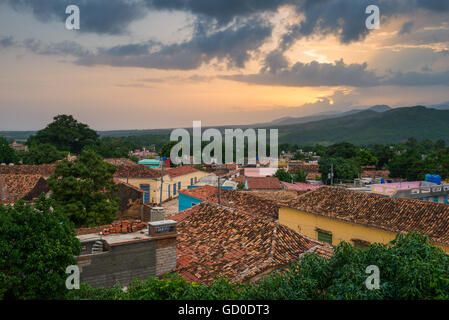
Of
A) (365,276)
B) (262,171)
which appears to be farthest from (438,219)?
(262,171)

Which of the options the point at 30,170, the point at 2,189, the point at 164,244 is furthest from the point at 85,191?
the point at 30,170

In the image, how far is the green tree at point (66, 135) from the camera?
63.1 m

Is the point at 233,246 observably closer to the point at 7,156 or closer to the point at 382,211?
the point at 382,211

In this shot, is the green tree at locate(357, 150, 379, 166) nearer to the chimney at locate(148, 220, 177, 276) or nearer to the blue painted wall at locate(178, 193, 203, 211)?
the blue painted wall at locate(178, 193, 203, 211)

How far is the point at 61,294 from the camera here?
6.23 m

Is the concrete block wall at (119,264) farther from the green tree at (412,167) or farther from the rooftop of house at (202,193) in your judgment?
the green tree at (412,167)

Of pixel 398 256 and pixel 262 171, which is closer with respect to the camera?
pixel 398 256

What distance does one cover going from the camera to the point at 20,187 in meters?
21.5

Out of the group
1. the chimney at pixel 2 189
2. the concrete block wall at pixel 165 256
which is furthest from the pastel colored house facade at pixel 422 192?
the chimney at pixel 2 189

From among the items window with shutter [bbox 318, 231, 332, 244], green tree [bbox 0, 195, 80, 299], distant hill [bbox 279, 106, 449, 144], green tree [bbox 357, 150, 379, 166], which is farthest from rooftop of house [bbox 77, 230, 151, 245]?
distant hill [bbox 279, 106, 449, 144]

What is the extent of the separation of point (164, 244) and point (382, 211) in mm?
9424

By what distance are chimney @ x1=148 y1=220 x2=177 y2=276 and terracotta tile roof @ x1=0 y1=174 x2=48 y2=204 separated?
15.2 metres
